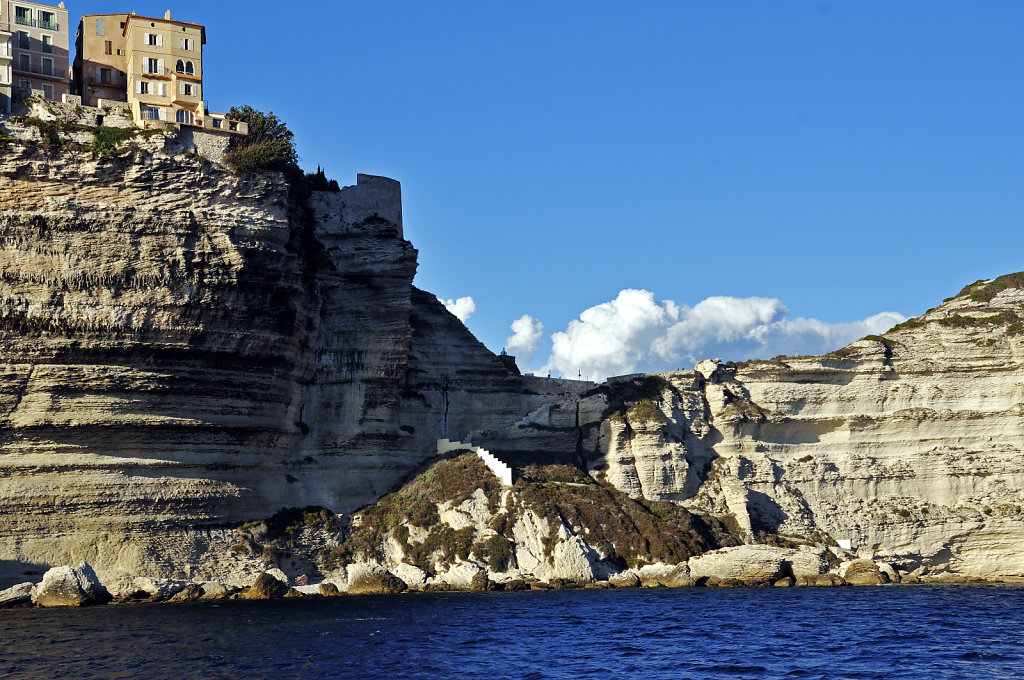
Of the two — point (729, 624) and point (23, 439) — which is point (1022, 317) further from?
point (23, 439)

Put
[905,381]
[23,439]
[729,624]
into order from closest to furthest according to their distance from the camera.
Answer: [729,624]
[23,439]
[905,381]

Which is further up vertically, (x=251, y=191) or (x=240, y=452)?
(x=251, y=191)

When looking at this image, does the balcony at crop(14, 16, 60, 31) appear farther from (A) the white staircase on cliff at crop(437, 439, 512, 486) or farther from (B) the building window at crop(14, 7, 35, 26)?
(A) the white staircase on cliff at crop(437, 439, 512, 486)

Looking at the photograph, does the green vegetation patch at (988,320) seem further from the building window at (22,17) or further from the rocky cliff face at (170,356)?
the building window at (22,17)

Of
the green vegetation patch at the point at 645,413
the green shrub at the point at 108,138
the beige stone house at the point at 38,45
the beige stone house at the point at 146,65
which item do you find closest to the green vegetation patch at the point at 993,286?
the green vegetation patch at the point at 645,413

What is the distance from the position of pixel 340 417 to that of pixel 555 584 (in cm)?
1545

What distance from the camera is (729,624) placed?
48062 mm

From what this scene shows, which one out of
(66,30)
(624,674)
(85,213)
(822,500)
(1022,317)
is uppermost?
(66,30)

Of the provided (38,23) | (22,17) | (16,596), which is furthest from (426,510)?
(22,17)

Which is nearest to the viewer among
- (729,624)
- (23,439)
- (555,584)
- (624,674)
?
(624,674)

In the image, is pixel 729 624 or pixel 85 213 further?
pixel 85 213

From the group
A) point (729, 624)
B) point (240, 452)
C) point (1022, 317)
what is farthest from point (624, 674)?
point (1022, 317)

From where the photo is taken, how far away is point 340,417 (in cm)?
6994

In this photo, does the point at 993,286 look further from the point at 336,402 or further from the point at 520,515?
the point at 336,402
